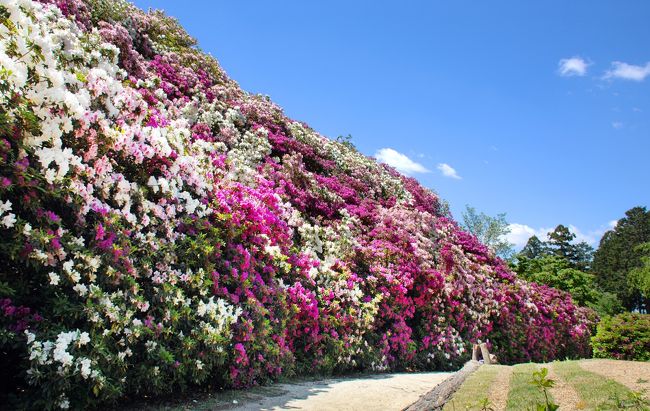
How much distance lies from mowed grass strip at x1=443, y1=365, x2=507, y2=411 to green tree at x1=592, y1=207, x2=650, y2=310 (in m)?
48.8

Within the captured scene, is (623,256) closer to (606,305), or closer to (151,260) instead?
(606,305)

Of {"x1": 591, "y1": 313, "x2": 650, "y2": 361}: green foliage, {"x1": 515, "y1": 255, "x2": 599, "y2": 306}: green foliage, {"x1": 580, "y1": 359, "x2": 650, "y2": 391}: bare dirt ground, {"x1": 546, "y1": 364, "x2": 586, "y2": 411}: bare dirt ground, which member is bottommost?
{"x1": 546, "y1": 364, "x2": 586, "y2": 411}: bare dirt ground

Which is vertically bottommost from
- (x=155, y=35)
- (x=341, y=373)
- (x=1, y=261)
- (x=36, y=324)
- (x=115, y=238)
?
(x=341, y=373)

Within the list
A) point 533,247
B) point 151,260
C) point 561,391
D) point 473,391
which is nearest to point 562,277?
point 561,391

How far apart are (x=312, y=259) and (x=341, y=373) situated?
2.05 metres

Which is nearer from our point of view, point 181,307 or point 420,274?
point 181,307

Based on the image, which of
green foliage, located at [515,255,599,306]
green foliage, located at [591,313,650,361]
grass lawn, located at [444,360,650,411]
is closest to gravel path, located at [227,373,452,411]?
grass lawn, located at [444,360,650,411]

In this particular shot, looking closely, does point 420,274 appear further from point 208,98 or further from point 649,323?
point 649,323

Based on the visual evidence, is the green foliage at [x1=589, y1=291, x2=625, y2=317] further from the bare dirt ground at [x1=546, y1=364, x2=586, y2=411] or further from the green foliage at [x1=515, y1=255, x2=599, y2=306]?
the bare dirt ground at [x1=546, y1=364, x2=586, y2=411]

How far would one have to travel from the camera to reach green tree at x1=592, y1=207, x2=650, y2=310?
4972 centimetres

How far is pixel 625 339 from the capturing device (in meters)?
15.0

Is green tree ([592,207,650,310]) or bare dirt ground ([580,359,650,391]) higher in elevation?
green tree ([592,207,650,310])

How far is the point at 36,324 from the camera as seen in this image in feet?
12.4

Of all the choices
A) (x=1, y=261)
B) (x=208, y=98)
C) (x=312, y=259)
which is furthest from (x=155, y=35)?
(x=1, y=261)
